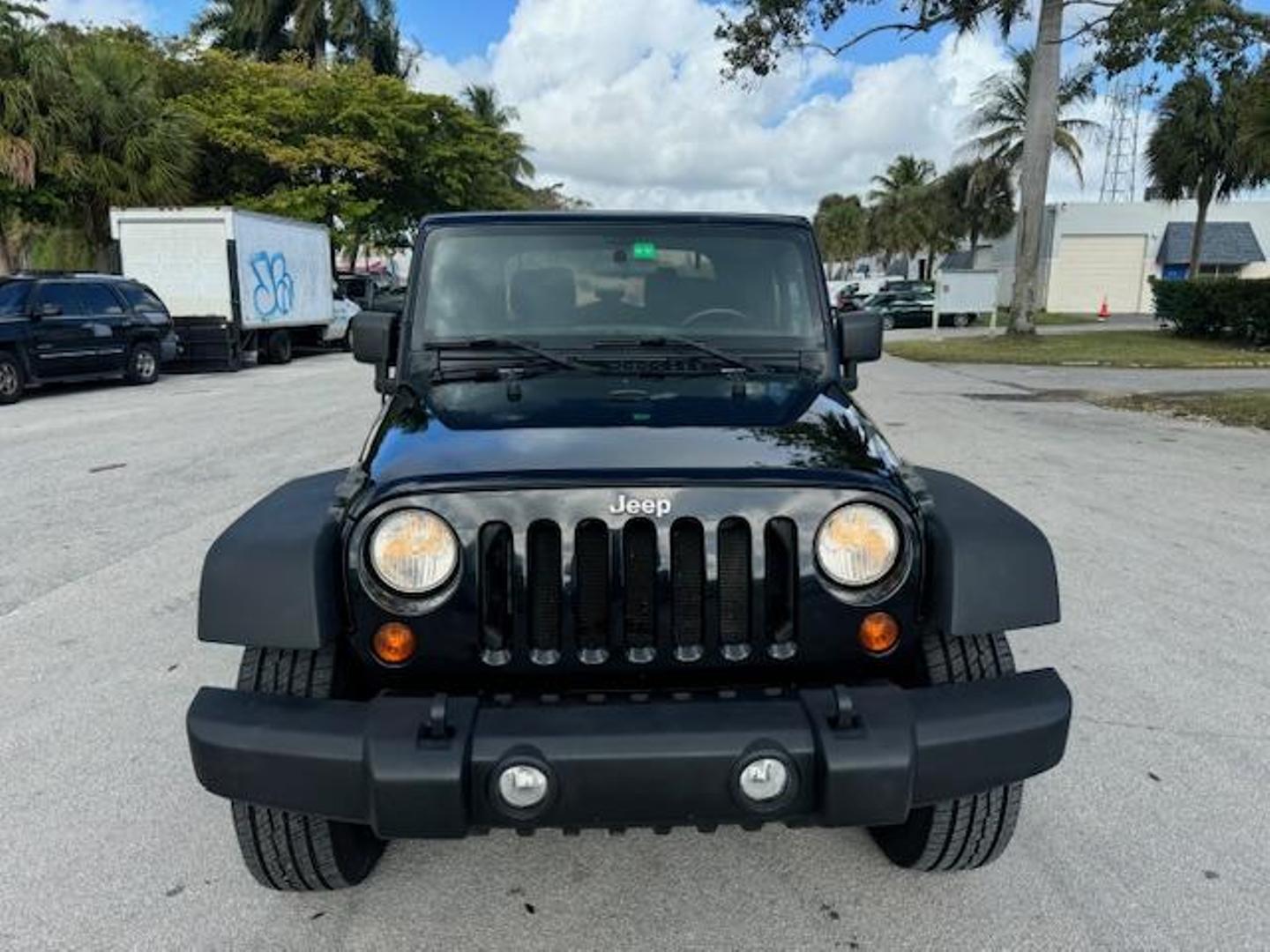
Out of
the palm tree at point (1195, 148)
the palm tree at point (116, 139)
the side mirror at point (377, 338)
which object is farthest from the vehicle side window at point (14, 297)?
the palm tree at point (1195, 148)

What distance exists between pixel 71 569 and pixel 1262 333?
24.5m

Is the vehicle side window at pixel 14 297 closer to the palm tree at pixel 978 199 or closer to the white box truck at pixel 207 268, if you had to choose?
the white box truck at pixel 207 268

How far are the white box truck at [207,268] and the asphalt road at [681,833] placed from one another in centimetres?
1178

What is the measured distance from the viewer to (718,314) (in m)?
3.43

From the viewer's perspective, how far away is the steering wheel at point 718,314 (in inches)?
134

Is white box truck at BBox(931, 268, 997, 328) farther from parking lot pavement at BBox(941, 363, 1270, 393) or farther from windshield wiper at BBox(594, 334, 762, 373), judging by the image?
windshield wiper at BBox(594, 334, 762, 373)

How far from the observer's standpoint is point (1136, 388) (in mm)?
14578

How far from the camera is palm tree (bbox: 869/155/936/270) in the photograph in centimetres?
5312

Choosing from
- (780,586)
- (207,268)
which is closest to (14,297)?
(207,268)

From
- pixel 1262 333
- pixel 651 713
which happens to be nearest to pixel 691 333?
pixel 651 713

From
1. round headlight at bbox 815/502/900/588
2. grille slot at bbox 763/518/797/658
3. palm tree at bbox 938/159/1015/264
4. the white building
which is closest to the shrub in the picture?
palm tree at bbox 938/159/1015/264

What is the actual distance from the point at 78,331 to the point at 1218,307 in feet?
79.8

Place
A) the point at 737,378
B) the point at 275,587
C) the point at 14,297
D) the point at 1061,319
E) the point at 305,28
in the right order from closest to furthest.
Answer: the point at 275,587 < the point at 737,378 < the point at 14,297 < the point at 305,28 < the point at 1061,319

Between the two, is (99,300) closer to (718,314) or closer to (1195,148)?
(718,314)
